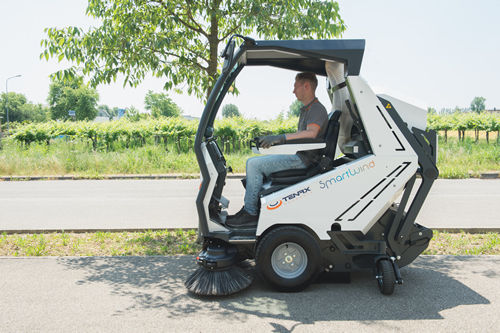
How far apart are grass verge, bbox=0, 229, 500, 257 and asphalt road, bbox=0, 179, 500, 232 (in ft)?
1.03

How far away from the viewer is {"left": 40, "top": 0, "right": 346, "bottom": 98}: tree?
18.2 feet

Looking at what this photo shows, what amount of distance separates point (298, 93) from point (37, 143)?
15.5 metres

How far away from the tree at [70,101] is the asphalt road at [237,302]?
7639 cm

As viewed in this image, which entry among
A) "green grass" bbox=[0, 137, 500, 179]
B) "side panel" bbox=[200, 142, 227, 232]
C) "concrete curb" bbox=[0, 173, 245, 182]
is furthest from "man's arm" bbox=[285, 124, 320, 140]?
"green grass" bbox=[0, 137, 500, 179]

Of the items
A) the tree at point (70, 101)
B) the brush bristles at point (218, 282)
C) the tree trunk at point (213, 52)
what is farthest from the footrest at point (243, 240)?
the tree at point (70, 101)

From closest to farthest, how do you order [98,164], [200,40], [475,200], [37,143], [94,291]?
[94,291], [200,40], [475,200], [98,164], [37,143]

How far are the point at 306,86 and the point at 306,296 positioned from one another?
2.15 m

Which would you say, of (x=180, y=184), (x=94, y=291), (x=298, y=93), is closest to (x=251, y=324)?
(x=94, y=291)

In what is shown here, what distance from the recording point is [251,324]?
123 inches

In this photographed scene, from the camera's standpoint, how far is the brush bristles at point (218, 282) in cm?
364

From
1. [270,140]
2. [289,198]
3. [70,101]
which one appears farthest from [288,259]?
[70,101]

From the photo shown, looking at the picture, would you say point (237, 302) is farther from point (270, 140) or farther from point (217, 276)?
point (270, 140)

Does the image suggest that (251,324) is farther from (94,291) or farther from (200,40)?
(200,40)

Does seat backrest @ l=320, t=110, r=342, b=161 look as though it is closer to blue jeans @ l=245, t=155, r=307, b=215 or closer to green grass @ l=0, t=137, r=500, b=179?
blue jeans @ l=245, t=155, r=307, b=215
